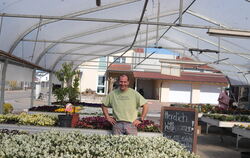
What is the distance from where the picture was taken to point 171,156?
309 centimetres

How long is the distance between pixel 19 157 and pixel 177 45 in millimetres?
16930

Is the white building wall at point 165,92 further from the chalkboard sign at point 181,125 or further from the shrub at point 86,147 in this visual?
the shrub at point 86,147

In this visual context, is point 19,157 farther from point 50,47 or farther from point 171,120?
point 50,47

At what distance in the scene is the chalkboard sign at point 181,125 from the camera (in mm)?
6723

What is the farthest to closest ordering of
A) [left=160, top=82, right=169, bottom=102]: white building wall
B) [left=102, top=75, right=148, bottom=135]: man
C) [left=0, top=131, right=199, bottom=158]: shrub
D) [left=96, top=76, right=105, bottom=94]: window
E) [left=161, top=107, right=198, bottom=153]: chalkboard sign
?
[left=96, top=76, right=105, bottom=94]: window, [left=160, top=82, right=169, bottom=102]: white building wall, [left=161, top=107, right=198, bottom=153]: chalkboard sign, [left=102, top=75, right=148, bottom=135]: man, [left=0, top=131, right=199, bottom=158]: shrub

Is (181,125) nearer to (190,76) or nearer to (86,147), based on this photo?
(86,147)

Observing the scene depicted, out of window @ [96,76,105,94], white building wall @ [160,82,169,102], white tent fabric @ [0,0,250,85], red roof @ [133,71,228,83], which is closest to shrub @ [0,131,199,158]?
white tent fabric @ [0,0,250,85]

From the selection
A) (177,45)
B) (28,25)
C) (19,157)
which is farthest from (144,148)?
(177,45)

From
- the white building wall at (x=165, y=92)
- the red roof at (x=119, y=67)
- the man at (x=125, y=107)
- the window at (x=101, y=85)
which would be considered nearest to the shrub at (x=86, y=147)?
the man at (x=125, y=107)

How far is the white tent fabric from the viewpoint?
834cm

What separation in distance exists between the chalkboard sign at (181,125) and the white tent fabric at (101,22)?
2.01 m

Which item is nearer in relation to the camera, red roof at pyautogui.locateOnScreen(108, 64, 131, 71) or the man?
the man

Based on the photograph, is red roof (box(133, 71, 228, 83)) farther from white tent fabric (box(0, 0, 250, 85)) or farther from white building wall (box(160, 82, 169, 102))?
white tent fabric (box(0, 0, 250, 85))

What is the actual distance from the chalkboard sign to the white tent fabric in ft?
6.60
